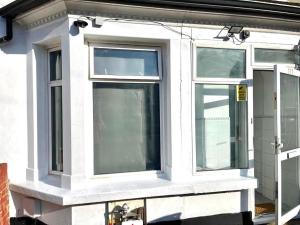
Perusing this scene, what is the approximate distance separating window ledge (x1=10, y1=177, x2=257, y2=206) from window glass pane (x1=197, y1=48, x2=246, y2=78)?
4.96ft

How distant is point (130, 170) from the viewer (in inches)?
217

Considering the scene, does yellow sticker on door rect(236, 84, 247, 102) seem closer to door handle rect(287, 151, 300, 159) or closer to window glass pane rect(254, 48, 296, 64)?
window glass pane rect(254, 48, 296, 64)

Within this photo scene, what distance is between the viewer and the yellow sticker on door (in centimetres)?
594

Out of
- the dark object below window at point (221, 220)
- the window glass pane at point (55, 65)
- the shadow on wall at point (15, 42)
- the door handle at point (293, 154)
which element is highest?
the shadow on wall at point (15, 42)

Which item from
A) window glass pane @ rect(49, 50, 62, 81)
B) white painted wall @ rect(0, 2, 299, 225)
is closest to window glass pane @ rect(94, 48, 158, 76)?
white painted wall @ rect(0, 2, 299, 225)

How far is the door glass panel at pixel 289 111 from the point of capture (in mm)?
5988

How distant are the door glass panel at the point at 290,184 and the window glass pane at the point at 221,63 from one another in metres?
1.55

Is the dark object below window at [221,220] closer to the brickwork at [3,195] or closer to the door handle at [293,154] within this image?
the door handle at [293,154]

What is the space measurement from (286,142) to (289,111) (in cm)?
49

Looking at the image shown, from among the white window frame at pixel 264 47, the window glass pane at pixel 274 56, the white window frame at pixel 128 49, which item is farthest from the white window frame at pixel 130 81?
the window glass pane at pixel 274 56

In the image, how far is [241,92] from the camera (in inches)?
234

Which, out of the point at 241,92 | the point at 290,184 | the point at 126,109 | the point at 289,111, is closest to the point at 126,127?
the point at 126,109

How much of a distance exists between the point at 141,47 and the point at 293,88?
2.51 m

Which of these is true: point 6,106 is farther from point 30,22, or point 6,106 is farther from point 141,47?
point 141,47
